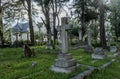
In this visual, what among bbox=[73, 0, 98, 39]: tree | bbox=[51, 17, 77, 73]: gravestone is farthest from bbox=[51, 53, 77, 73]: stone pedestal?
bbox=[73, 0, 98, 39]: tree

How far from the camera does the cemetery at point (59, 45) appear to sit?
9.73 meters

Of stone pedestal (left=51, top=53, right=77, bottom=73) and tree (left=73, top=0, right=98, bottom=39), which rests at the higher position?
tree (left=73, top=0, right=98, bottom=39)

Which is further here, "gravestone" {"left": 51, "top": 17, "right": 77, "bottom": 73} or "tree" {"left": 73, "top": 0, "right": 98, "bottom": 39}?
"tree" {"left": 73, "top": 0, "right": 98, "bottom": 39}

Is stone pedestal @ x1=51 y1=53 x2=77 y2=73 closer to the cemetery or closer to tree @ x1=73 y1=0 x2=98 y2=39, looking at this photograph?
the cemetery

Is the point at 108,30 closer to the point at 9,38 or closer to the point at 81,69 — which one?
A: the point at 9,38

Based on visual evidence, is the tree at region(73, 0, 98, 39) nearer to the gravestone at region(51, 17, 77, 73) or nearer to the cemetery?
the cemetery

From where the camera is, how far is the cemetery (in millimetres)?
9727

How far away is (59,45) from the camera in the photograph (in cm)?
2755

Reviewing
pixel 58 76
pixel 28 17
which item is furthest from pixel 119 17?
pixel 58 76

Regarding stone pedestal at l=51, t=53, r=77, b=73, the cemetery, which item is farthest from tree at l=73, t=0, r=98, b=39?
stone pedestal at l=51, t=53, r=77, b=73

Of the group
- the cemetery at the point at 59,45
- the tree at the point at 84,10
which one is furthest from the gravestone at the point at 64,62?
the tree at the point at 84,10

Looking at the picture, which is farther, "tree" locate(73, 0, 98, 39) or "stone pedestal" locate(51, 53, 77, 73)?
"tree" locate(73, 0, 98, 39)

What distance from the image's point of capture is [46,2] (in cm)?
2836

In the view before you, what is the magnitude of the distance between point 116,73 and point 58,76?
3426 millimetres
